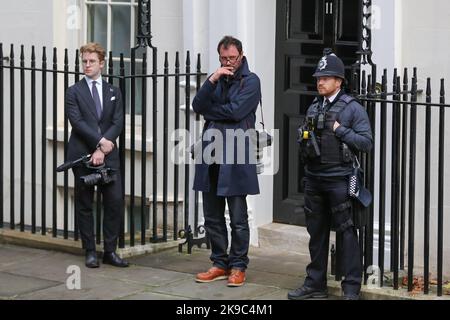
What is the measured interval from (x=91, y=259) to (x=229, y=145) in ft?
5.75

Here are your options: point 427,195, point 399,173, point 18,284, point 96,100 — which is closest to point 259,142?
point 399,173

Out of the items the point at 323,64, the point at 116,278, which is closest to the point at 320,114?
the point at 323,64

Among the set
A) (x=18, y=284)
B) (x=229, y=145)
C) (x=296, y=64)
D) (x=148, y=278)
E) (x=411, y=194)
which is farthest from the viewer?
(x=296, y=64)

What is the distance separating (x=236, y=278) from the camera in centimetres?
851

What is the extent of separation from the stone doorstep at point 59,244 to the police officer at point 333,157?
2.18 meters

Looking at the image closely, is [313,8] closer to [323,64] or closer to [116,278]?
[323,64]

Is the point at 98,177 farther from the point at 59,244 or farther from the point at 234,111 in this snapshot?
the point at 234,111

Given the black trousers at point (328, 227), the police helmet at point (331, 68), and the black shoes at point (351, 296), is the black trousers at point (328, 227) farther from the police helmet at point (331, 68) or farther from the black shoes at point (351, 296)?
the police helmet at point (331, 68)

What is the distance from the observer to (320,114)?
7.75 m

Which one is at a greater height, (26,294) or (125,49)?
(125,49)

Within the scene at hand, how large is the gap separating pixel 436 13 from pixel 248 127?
6.09 feet

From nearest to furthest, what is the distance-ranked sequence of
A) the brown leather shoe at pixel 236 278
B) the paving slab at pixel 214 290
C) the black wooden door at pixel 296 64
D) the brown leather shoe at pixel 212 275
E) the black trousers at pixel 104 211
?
the paving slab at pixel 214 290
the brown leather shoe at pixel 236 278
the brown leather shoe at pixel 212 275
the black trousers at pixel 104 211
the black wooden door at pixel 296 64

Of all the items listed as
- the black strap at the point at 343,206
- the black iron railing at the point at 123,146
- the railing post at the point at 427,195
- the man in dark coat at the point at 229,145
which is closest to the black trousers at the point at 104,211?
the black iron railing at the point at 123,146

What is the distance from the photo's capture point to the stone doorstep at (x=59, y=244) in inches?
379
